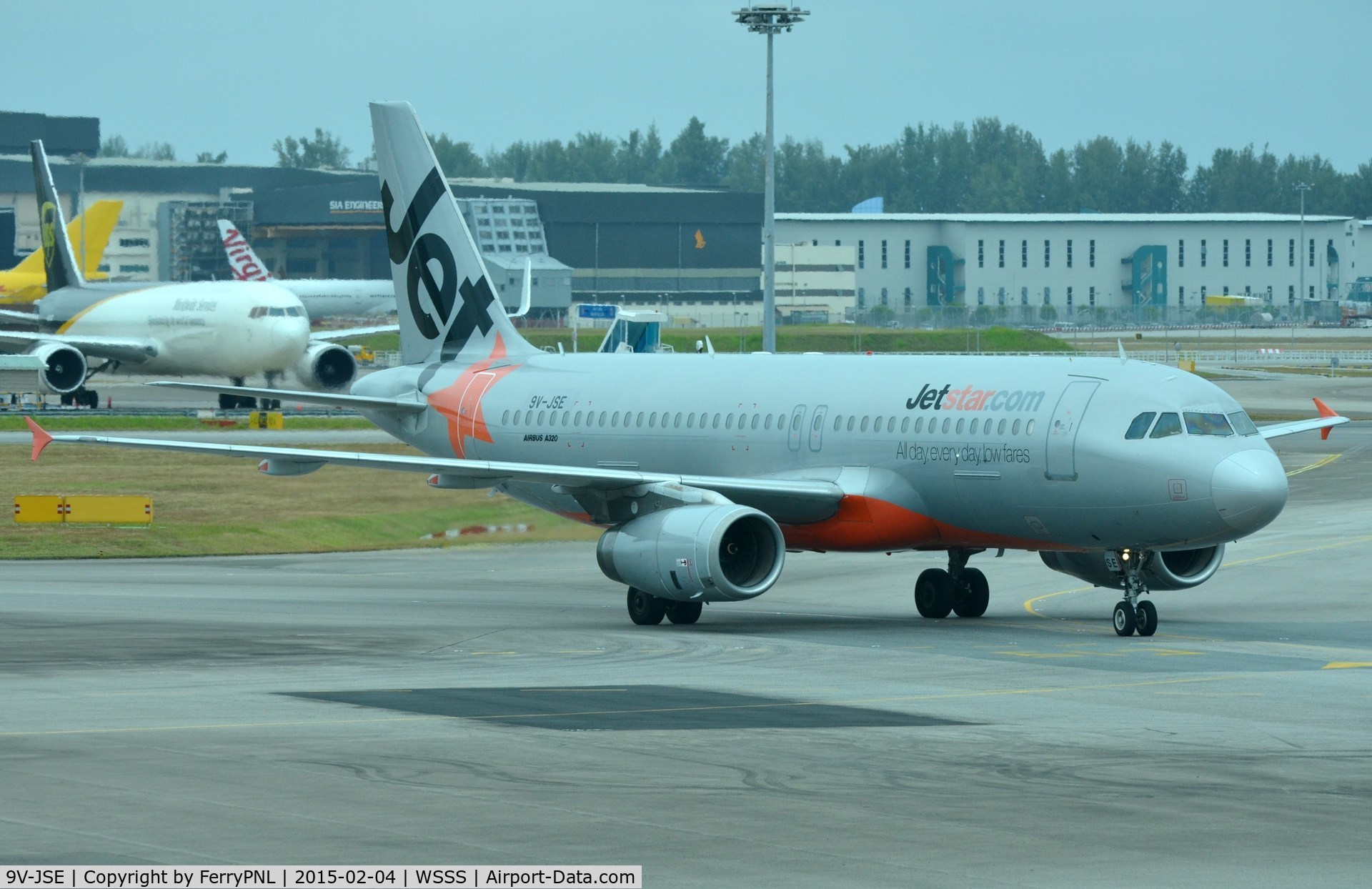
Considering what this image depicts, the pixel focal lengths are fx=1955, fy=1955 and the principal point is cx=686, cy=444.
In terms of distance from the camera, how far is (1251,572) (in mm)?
37781

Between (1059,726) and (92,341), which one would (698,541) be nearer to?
(1059,726)

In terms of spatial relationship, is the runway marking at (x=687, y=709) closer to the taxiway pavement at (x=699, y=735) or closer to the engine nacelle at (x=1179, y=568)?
the taxiway pavement at (x=699, y=735)

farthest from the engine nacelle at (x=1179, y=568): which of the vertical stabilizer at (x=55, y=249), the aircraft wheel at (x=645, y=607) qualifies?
the vertical stabilizer at (x=55, y=249)

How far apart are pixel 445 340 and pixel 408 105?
A: 4768mm

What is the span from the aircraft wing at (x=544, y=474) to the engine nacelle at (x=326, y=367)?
1999 inches

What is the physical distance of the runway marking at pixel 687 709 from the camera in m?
18.5

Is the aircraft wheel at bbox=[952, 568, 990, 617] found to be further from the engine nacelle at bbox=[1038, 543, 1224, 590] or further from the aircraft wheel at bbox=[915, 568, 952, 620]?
the engine nacelle at bbox=[1038, 543, 1224, 590]

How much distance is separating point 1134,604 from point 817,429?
5.87 m

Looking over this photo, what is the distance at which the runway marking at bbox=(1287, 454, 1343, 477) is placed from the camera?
195ft

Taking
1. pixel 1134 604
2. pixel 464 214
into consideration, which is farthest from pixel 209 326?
pixel 464 214

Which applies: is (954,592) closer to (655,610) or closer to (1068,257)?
(655,610)

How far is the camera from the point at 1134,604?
28781mm

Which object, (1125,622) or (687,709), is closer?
(687,709)

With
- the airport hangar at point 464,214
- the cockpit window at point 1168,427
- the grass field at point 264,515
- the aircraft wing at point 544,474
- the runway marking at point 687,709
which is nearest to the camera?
the runway marking at point 687,709
